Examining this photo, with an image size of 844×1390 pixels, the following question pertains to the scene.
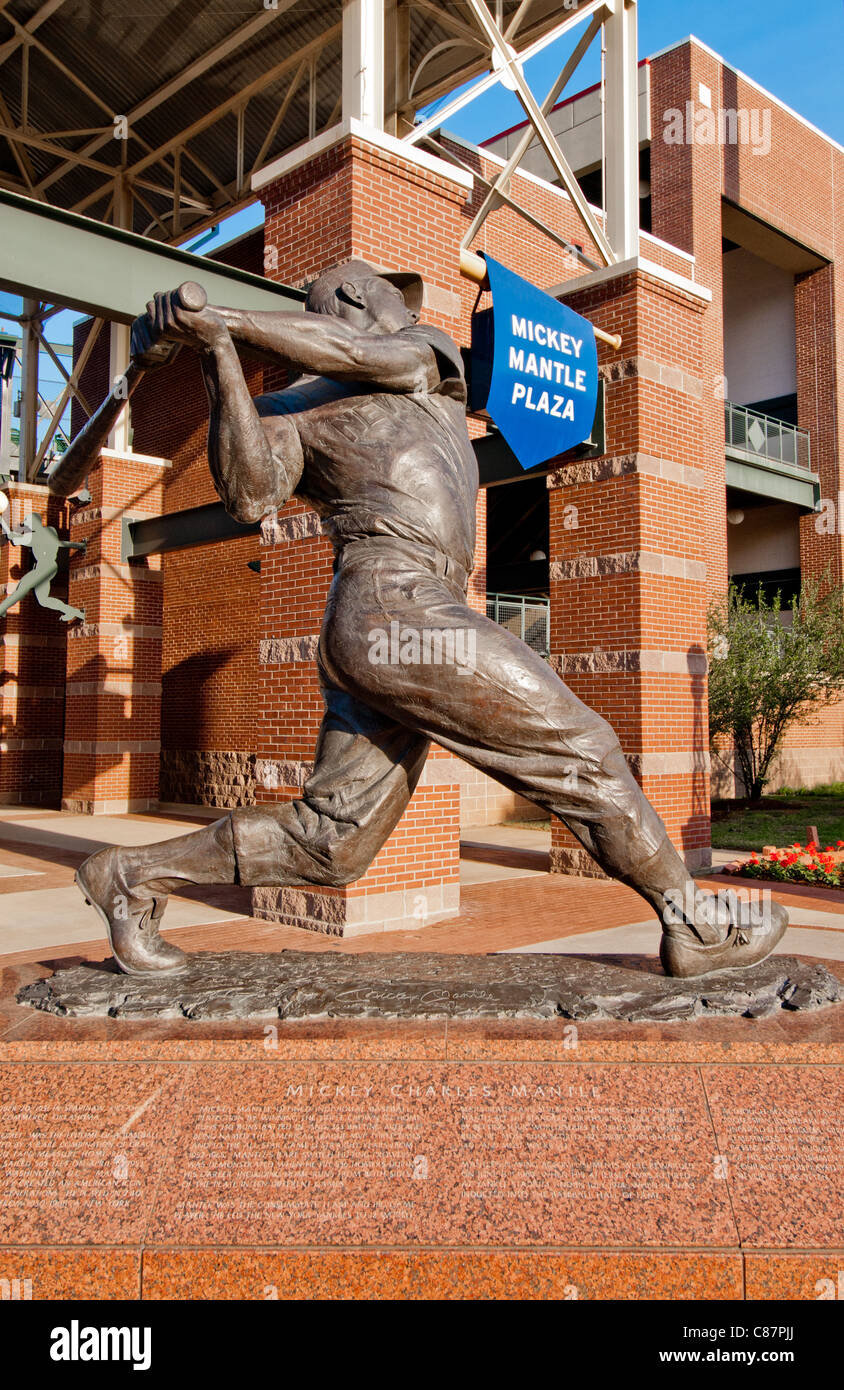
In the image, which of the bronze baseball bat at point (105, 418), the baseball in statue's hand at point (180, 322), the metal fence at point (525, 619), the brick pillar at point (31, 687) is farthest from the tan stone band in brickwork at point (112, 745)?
the baseball in statue's hand at point (180, 322)

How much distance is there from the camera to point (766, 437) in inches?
846

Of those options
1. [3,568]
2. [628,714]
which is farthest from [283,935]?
[3,568]

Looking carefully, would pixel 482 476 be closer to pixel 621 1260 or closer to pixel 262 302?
pixel 262 302

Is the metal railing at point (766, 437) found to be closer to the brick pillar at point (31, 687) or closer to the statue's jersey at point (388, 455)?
the brick pillar at point (31, 687)

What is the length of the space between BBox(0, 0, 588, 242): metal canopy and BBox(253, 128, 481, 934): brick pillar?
4781 mm

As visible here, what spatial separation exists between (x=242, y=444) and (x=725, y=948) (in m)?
2.23

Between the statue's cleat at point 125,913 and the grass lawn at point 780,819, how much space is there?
10.7m

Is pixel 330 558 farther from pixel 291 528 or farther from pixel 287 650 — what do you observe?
pixel 287 650

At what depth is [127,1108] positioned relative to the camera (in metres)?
2.71

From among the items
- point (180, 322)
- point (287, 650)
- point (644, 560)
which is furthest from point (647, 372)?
point (180, 322)

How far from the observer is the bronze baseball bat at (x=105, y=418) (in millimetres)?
2881

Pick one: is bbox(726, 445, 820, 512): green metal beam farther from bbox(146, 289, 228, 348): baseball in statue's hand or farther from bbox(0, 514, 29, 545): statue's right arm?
bbox(146, 289, 228, 348): baseball in statue's hand

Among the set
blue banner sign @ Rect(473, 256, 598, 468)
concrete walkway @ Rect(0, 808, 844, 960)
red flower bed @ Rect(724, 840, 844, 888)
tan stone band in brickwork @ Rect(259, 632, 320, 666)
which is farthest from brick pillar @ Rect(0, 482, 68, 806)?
red flower bed @ Rect(724, 840, 844, 888)
